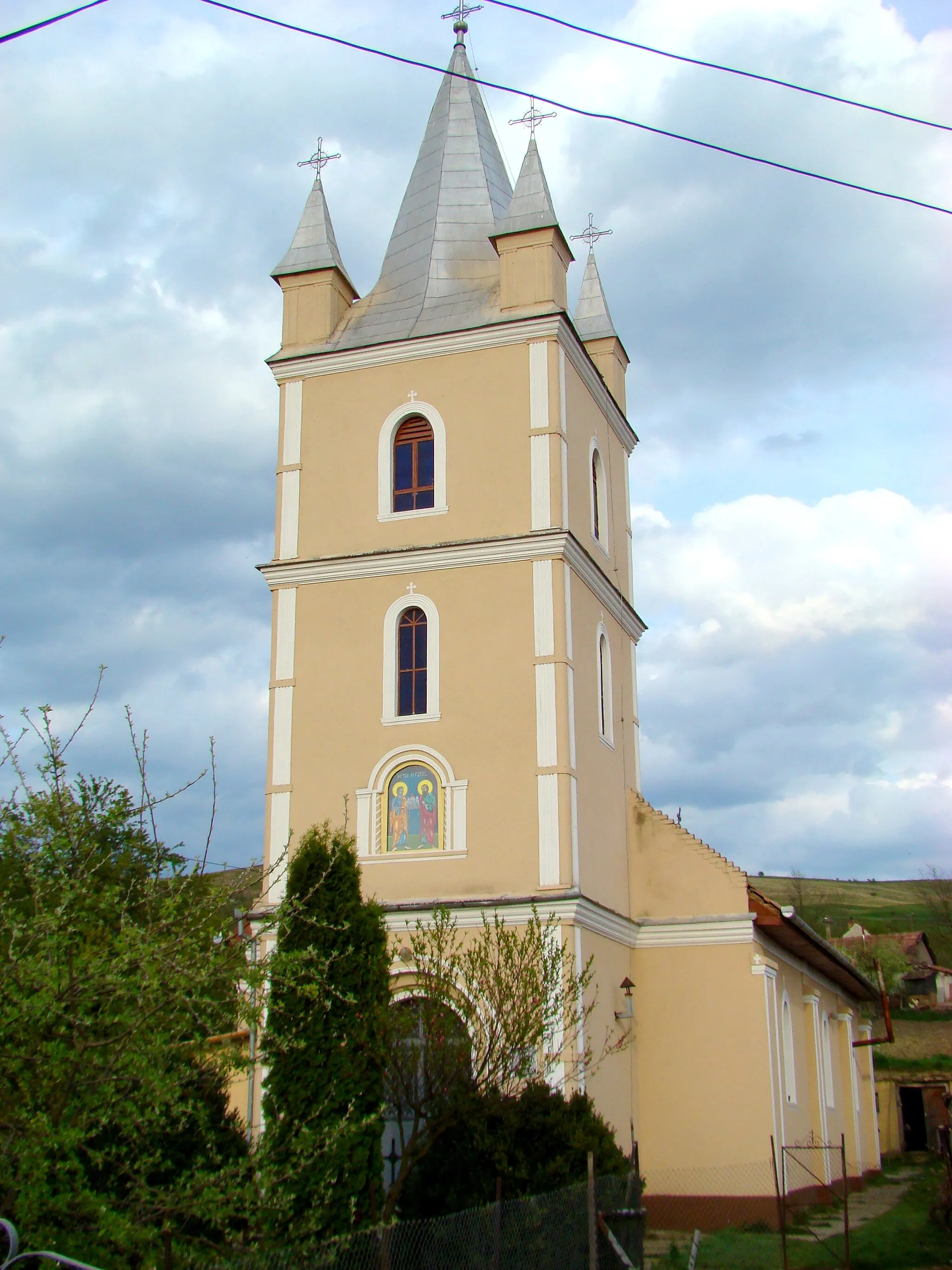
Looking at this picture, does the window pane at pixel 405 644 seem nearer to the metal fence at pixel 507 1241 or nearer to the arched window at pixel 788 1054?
the arched window at pixel 788 1054

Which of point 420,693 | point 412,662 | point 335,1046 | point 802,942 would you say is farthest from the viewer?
point 802,942

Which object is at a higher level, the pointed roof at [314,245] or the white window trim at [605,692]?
the pointed roof at [314,245]

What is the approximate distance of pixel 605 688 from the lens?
2333 cm

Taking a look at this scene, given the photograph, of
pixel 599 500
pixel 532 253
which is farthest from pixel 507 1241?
pixel 532 253

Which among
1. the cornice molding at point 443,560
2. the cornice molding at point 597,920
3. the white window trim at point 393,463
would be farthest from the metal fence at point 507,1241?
the white window trim at point 393,463

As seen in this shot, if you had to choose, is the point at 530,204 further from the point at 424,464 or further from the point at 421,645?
the point at 421,645

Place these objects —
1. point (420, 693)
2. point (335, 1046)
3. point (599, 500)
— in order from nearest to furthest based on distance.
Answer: point (335, 1046) < point (420, 693) < point (599, 500)

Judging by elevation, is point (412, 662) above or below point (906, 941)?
below

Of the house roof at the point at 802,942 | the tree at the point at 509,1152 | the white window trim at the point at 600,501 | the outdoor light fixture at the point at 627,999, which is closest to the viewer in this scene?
the tree at the point at 509,1152

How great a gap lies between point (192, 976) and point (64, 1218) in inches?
59.5

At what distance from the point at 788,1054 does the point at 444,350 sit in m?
13.6

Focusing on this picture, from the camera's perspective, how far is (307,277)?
24.1 metres

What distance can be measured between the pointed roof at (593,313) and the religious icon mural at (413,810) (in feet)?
35.6

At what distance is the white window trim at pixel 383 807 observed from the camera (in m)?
20.2
